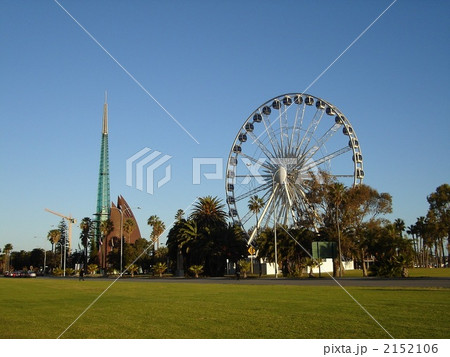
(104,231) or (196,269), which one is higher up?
(104,231)

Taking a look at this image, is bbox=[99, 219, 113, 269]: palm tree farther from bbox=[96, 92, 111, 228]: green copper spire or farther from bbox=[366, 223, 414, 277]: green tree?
bbox=[366, 223, 414, 277]: green tree

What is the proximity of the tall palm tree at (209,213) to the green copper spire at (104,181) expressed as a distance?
201 feet

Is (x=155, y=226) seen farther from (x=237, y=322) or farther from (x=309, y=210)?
(x=237, y=322)

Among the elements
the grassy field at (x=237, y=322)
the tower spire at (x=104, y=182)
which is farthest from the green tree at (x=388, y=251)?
the tower spire at (x=104, y=182)

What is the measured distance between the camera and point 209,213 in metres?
80.8

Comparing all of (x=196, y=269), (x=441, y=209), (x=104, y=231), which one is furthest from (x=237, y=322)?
(x=104, y=231)

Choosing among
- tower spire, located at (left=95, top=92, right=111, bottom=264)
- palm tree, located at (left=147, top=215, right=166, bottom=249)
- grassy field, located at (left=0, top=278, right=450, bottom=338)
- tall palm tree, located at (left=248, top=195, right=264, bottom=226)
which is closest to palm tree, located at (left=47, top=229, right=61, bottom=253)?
tower spire, located at (left=95, top=92, right=111, bottom=264)

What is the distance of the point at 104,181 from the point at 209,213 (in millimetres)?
65593

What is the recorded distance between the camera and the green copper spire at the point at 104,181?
137 meters

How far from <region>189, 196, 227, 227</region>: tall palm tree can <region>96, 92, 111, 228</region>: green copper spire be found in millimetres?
61166

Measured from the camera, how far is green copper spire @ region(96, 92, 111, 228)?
449 feet

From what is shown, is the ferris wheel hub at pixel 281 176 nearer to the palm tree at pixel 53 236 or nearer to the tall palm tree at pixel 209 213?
the tall palm tree at pixel 209 213

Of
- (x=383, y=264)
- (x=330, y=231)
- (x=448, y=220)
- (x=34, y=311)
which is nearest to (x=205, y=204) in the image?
(x=330, y=231)
